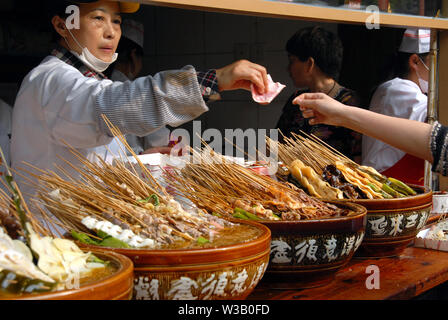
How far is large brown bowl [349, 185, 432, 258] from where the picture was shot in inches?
76.7

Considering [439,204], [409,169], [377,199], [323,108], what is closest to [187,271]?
[377,199]

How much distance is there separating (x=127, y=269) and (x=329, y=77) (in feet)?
10.9

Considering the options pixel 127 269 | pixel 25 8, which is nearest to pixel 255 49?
pixel 25 8

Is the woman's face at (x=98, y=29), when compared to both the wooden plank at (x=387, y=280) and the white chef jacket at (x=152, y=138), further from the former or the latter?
the white chef jacket at (x=152, y=138)

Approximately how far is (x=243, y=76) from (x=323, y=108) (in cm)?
57

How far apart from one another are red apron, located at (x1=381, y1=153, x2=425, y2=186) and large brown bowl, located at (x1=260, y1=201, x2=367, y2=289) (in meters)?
2.10

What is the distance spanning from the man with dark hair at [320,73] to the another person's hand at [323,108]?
5.28ft

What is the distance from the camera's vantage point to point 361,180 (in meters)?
2.19

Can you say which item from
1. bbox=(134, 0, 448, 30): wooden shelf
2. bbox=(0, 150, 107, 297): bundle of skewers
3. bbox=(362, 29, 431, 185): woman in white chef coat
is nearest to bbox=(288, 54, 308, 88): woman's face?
bbox=(362, 29, 431, 185): woman in white chef coat

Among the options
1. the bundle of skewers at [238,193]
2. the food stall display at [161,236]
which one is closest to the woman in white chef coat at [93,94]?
the bundle of skewers at [238,193]

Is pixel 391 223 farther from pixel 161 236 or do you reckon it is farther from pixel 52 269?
pixel 52 269

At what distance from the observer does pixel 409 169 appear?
3.62 m

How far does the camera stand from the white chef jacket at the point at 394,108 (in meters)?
3.70

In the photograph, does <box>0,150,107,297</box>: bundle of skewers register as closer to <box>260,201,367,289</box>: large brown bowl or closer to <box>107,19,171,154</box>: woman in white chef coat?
<box>260,201,367,289</box>: large brown bowl
